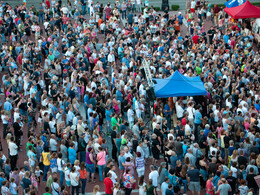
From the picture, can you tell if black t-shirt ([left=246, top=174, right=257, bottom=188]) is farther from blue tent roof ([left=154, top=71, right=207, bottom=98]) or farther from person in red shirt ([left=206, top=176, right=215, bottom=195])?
blue tent roof ([left=154, top=71, right=207, bottom=98])

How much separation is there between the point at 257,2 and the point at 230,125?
25115mm

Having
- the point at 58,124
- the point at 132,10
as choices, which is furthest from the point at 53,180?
the point at 132,10

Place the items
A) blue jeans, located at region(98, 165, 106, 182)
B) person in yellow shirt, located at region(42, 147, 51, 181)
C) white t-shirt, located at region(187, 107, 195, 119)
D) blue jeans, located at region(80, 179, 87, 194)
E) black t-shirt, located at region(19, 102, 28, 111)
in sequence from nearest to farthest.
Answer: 1. blue jeans, located at region(80, 179, 87, 194)
2. person in yellow shirt, located at region(42, 147, 51, 181)
3. blue jeans, located at region(98, 165, 106, 182)
4. white t-shirt, located at region(187, 107, 195, 119)
5. black t-shirt, located at region(19, 102, 28, 111)

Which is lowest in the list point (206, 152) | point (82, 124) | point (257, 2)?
point (206, 152)

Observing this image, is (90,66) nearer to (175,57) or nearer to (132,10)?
(175,57)

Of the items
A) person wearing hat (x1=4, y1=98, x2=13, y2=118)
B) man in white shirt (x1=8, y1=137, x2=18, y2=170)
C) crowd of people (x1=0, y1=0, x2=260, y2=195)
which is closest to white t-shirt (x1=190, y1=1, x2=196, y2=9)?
crowd of people (x1=0, y1=0, x2=260, y2=195)

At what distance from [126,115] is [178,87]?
94.7 inches

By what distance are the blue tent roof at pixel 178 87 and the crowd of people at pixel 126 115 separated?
13.9 inches

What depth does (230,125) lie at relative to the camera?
613 inches

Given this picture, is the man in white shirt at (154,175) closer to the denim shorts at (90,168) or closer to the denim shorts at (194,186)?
the denim shorts at (194,186)

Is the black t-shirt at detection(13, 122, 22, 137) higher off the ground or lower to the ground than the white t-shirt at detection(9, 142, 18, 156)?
higher

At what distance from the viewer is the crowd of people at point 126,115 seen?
13320 millimetres

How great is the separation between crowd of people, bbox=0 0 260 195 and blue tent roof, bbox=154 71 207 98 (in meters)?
0.35

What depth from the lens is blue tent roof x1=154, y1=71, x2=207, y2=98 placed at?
17.4 meters
